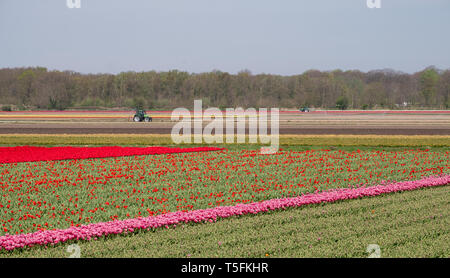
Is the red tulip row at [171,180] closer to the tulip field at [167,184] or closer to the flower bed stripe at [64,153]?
the tulip field at [167,184]

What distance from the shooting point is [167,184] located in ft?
54.3

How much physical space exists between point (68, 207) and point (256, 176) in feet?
24.3

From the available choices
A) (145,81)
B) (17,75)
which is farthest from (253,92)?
(17,75)

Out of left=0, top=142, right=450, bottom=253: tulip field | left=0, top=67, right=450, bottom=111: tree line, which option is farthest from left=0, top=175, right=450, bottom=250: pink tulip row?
left=0, top=67, right=450, bottom=111: tree line

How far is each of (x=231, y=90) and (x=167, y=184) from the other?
10369 cm

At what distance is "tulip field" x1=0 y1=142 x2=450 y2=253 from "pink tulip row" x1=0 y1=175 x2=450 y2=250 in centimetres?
2

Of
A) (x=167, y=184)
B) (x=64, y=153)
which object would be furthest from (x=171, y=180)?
(x=64, y=153)

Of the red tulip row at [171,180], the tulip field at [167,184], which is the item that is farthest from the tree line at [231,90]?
the red tulip row at [171,180]

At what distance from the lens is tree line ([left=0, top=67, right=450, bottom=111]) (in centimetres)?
7931

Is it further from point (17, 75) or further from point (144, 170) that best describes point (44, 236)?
point (17, 75)

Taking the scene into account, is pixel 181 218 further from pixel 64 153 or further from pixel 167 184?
pixel 64 153

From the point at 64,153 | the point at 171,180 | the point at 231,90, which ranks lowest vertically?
the point at 171,180

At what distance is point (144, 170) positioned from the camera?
1986 cm

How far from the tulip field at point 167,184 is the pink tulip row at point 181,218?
22 mm
